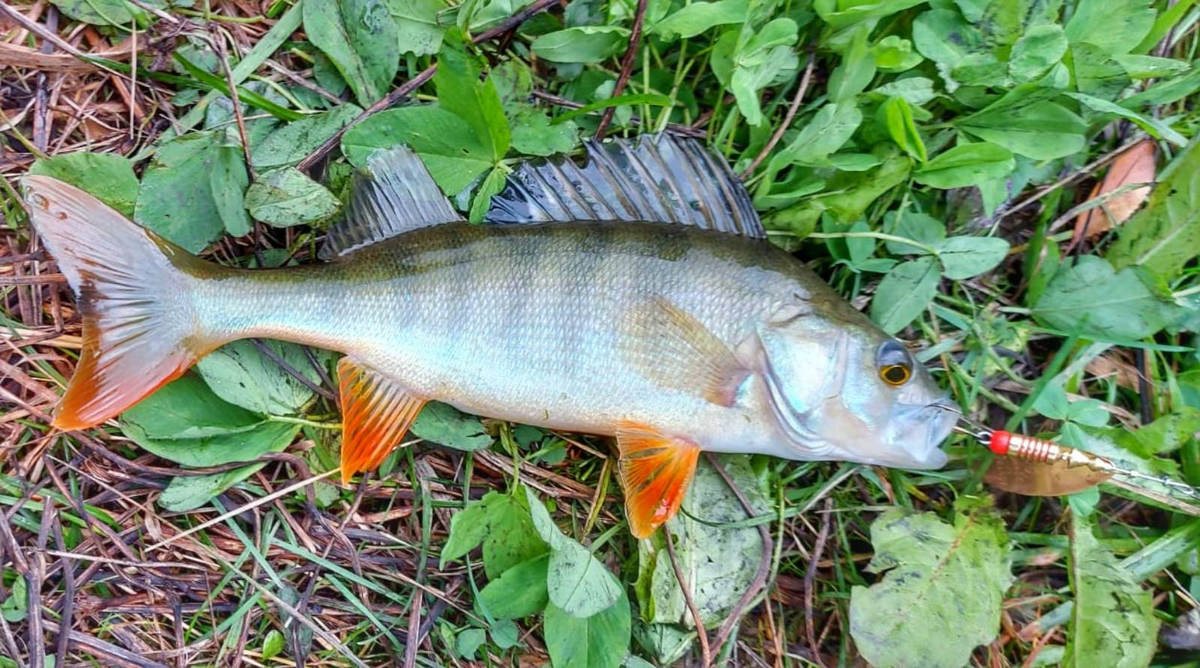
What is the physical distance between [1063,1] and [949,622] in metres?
2.00

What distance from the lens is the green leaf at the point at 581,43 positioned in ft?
7.66

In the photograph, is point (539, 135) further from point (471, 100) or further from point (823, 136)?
point (823, 136)

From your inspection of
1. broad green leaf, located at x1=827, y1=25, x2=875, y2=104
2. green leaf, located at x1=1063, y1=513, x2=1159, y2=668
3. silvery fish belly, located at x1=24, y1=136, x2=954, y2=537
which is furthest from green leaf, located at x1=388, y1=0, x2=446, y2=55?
green leaf, located at x1=1063, y1=513, x2=1159, y2=668

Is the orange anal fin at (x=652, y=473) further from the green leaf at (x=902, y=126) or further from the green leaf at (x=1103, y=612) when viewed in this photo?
the green leaf at (x=1103, y=612)

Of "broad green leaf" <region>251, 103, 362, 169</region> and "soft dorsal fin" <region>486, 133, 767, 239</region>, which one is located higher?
"broad green leaf" <region>251, 103, 362, 169</region>

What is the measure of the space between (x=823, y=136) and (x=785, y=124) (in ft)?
0.69

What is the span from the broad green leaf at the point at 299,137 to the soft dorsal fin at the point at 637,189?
592 mm

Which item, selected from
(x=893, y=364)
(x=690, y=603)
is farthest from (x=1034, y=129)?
(x=690, y=603)

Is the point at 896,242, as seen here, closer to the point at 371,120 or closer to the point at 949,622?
the point at 949,622

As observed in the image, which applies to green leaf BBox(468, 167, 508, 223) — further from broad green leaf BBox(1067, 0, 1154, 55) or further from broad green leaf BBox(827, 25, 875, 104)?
broad green leaf BBox(1067, 0, 1154, 55)

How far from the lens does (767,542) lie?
7.88 ft

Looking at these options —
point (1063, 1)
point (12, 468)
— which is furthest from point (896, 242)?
point (12, 468)

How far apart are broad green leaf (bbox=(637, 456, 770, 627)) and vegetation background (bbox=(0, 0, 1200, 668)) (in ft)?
0.04

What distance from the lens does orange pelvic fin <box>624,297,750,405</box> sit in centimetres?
220
